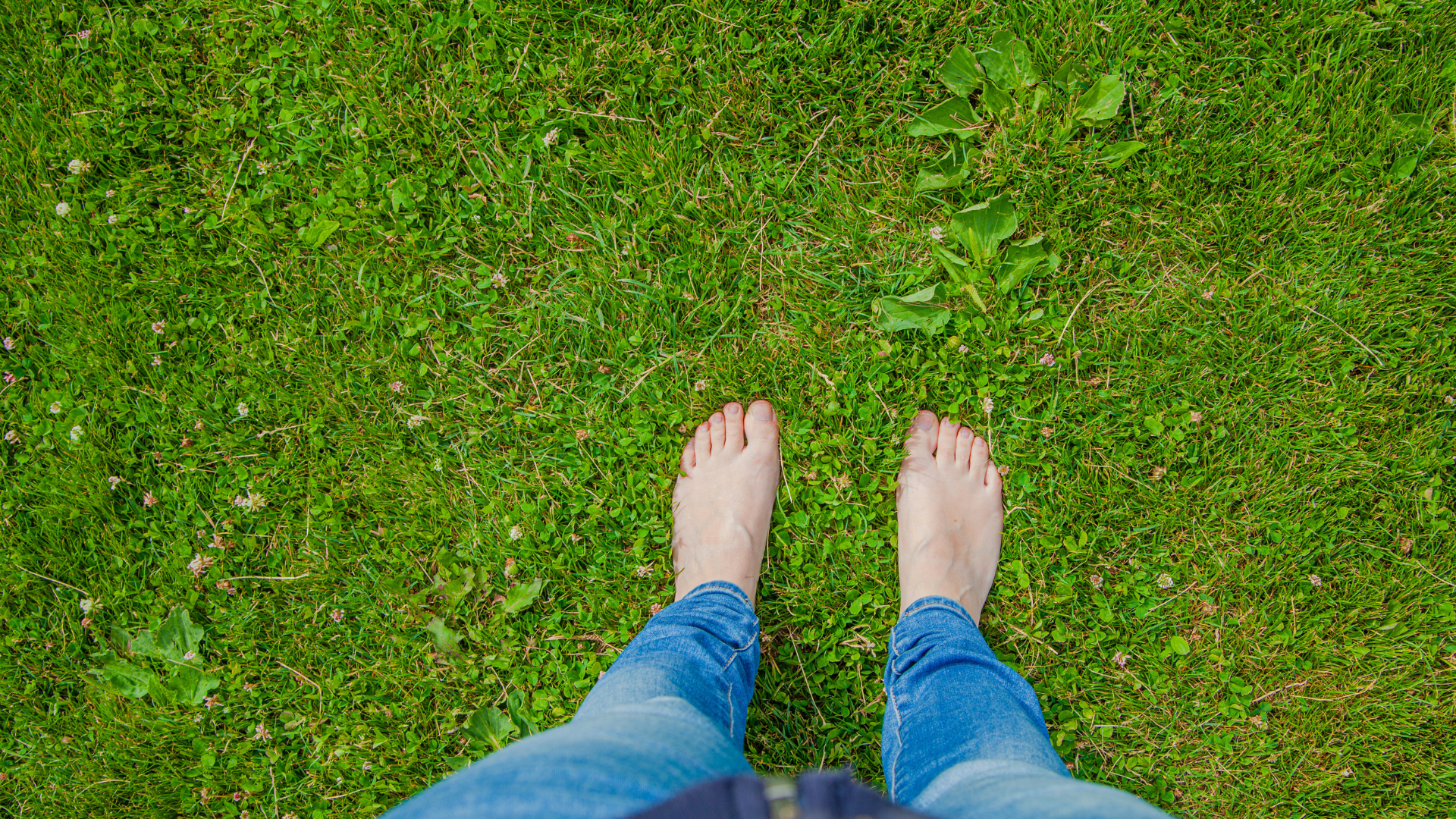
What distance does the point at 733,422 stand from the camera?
2.42 m

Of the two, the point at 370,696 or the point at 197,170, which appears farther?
the point at 197,170

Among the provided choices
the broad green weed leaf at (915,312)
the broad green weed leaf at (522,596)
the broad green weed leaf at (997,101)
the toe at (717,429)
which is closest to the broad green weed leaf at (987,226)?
the broad green weed leaf at (915,312)

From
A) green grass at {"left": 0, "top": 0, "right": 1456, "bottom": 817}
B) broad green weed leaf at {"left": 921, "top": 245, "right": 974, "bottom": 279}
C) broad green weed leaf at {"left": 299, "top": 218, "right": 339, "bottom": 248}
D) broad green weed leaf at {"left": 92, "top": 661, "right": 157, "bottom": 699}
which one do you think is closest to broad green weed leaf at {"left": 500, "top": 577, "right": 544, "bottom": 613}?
green grass at {"left": 0, "top": 0, "right": 1456, "bottom": 817}

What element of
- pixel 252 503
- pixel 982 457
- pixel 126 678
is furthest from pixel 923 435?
pixel 126 678

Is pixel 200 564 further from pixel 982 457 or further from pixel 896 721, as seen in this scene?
pixel 982 457

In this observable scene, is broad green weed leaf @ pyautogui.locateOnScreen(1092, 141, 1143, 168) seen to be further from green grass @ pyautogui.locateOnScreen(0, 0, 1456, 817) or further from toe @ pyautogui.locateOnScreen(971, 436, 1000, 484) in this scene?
toe @ pyautogui.locateOnScreen(971, 436, 1000, 484)

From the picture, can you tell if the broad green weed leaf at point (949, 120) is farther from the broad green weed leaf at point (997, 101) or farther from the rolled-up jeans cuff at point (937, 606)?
the rolled-up jeans cuff at point (937, 606)

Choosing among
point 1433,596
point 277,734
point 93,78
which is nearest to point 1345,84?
point 1433,596

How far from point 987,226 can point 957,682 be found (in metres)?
1.48

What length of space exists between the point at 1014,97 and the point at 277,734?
3412mm

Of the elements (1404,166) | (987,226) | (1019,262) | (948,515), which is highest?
(1404,166)

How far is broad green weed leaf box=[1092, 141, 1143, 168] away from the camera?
7.68 feet

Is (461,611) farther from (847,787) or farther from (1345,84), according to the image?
(1345,84)

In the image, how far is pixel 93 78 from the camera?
8.34ft
